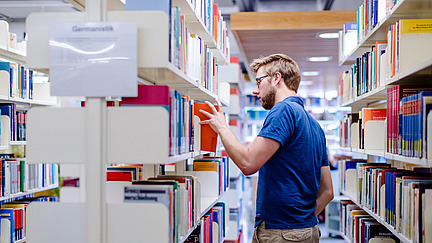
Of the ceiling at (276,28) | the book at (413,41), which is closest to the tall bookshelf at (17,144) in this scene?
the ceiling at (276,28)

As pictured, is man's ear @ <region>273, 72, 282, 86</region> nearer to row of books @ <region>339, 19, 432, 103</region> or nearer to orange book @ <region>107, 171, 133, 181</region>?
row of books @ <region>339, 19, 432, 103</region>

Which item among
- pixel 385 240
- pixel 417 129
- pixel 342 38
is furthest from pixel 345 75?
pixel 417 129

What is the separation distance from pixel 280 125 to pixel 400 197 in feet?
2.62

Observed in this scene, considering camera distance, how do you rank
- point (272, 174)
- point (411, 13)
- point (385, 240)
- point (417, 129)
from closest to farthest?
1. point (417, 129)
2. point (272, 174)
3. point (411, 13)
4. point (385, 240)

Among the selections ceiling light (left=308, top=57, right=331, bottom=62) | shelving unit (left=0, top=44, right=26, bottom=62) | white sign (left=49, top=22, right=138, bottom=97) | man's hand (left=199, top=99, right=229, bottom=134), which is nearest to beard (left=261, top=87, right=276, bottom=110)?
man's hand (left=199, top=99, right=229, bottom=134)

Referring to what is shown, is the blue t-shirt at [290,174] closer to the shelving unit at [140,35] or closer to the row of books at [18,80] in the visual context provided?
the shelving unit at [140,35]

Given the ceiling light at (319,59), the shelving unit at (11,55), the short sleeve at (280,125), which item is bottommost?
the short sleeve at (280,125)

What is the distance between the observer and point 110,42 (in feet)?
5.64

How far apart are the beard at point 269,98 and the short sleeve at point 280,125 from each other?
24 centimetres

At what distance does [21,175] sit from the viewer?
411 cm

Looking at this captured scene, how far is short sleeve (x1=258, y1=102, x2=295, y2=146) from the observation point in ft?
7.25

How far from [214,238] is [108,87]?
1.86 metres

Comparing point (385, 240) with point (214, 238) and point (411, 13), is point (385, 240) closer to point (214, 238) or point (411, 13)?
point (214, 238)

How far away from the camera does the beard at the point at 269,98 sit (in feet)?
8.26
